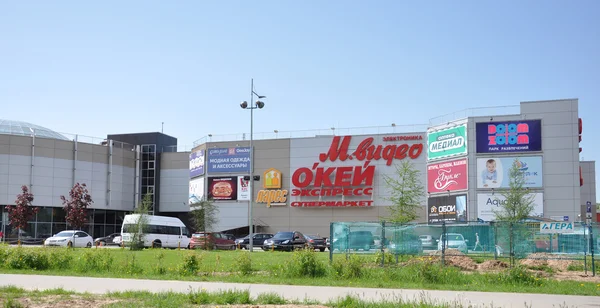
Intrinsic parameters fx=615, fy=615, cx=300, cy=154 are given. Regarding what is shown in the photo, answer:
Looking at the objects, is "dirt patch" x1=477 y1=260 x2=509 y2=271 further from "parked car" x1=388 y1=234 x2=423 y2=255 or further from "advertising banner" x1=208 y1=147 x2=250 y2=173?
"advertising banner" x1=208 y1=147 x2=250 y2=173

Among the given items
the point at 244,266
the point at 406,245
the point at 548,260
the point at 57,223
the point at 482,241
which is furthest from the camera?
the point at 57,223

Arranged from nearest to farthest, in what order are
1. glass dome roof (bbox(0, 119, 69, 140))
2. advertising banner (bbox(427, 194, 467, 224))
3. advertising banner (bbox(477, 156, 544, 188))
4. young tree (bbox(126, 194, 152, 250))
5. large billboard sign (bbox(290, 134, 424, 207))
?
young tree (bbox(126, 194, 152, 250)) → advertising banner (bbox(477, 156, 544, 188)) → advertising banner (bbox(427, 194, 467, 224)) → large billboard sign (bbox(290, 134, 424, 207)) → glass dome roof (bbox(0, 119, 69, 140))

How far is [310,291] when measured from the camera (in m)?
15.9

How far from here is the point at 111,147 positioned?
7544 centimetres

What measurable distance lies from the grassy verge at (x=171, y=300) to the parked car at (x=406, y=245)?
378 inches

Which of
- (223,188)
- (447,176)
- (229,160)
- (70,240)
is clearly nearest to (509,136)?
(447,176)

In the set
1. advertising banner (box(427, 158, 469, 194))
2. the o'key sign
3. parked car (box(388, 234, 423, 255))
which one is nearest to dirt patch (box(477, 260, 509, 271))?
the o'key sign

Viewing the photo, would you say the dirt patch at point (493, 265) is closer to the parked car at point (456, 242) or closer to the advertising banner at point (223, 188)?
the parked car at point (456, 242)

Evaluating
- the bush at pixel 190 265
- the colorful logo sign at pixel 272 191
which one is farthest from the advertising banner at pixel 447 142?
the bush at pixel 190 265

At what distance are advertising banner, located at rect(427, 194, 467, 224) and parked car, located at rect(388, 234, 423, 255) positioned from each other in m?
35.6

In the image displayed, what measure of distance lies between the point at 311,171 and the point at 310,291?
5257 cm

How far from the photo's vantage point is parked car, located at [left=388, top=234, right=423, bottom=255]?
23094 millimetres

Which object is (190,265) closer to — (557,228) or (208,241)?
(557,228)

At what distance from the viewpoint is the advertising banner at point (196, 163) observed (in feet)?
242
